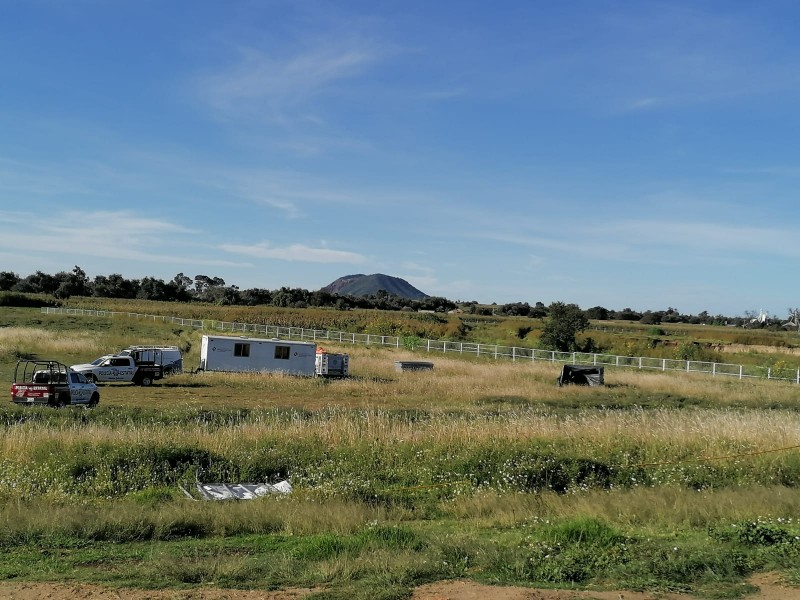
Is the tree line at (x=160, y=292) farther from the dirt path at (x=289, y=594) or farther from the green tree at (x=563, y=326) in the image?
the dirt path at (x=289, y=594)

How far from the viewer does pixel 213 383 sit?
39.6m

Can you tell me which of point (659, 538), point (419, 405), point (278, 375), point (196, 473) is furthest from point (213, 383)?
point (659, 538)

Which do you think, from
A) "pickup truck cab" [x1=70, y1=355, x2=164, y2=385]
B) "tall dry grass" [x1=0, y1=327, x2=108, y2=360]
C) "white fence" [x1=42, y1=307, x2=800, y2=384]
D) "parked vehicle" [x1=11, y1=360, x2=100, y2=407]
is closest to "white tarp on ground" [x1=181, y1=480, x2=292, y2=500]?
"parked vehicle" [x1=11, y1=360, x2=100, y2=407]

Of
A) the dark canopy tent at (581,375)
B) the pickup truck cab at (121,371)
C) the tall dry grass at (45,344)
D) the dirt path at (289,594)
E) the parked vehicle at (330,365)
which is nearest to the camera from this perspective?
the dirt path at (289,594)

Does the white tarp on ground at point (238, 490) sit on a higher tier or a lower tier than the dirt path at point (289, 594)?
lower

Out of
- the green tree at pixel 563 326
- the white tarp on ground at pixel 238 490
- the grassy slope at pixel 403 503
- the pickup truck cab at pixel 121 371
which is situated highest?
the green tree at pixel 563 326

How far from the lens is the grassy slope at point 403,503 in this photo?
7.28 meters

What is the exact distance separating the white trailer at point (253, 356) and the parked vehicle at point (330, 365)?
0.54 m

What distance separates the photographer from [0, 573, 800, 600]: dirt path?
637 centimetres

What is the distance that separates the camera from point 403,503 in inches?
463

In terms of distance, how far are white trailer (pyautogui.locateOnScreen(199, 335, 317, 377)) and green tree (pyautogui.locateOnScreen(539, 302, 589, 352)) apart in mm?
24495

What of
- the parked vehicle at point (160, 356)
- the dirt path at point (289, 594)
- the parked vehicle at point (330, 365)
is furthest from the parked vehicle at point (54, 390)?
the dirt path at point (289, 594)

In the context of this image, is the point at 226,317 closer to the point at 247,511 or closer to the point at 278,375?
the point at 278,375

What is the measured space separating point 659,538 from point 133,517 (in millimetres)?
6472
